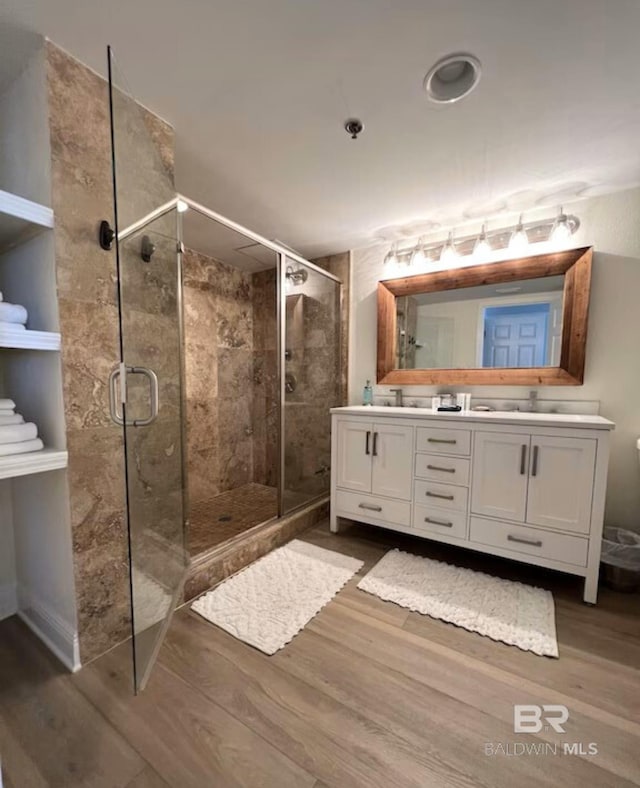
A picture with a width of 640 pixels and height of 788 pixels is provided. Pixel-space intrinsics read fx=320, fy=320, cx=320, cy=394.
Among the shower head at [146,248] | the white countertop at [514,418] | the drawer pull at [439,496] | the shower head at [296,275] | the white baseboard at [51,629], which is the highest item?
the shower head at [296,275]

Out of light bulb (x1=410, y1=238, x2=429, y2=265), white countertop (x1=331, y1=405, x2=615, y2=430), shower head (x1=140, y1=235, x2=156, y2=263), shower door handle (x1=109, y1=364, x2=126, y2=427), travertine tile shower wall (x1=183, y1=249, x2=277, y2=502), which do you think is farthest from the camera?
travertine tile shower wall (x1=183, y1=249, x2=277, y2=502)

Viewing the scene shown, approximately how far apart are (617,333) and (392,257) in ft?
4.95

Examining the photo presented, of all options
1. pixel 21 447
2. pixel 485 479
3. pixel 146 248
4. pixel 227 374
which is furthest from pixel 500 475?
pixel 227 374

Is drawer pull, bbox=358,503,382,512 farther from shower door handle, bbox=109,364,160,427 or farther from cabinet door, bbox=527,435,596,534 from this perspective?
shower door handle, bbox=109,364,160,427

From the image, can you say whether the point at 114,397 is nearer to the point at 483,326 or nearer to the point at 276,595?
the point at 276,595

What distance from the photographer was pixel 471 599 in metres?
1.58

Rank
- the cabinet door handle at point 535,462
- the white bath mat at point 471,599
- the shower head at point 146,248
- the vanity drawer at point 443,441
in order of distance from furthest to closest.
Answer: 1. the vanity drawer at point 443,441
2. the cabinet door handle at point 535,462
3. the white bath mat at point 471,599
4. the shower head at point 146,248

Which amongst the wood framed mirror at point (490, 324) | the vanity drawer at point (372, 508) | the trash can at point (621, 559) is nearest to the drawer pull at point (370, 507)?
the vanity drawer at point (372, 508)

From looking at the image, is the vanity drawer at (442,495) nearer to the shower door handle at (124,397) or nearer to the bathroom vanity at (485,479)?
the bathroom vanity at (485,479)

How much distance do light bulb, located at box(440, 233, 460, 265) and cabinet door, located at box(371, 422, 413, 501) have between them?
50.6 inches

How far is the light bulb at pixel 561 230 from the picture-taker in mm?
1912

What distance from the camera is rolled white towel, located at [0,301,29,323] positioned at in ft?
3.46

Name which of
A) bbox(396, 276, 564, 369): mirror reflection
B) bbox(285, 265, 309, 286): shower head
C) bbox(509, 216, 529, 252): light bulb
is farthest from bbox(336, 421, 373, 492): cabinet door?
bbox(509, 216, 529, 252): light bulb

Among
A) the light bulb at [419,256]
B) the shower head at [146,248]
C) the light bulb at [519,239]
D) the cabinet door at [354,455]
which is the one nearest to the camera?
the shower head at [146,248]
